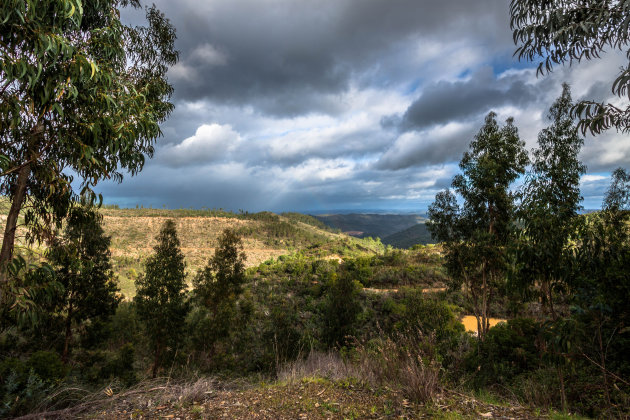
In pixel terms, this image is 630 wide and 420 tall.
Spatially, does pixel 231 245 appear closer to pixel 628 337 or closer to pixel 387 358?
pixel 387 358

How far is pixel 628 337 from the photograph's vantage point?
7855 mm

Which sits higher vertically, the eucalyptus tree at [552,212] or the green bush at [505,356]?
the eucalyptus tree at [552,212]

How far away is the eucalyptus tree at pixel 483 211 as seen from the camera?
10664mm

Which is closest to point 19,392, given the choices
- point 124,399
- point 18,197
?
point 124,399

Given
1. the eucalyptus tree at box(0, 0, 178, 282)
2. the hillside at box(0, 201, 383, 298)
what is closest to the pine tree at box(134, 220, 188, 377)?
the eucalyptus tree at box(0, 0, 178, 282)

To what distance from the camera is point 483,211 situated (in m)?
11.1

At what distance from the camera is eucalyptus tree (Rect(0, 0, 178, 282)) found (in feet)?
9.73

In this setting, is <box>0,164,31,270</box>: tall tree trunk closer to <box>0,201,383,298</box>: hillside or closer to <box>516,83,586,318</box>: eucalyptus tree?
<box>516,83,586,318</box>: eucalyptus tree

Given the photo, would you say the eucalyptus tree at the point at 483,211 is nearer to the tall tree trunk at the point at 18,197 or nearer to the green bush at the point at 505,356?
the green bush at the point at 505,356

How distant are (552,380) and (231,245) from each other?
580 inches

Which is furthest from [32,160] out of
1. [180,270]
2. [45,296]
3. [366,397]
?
[180,270]

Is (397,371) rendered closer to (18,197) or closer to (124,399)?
(124,399)

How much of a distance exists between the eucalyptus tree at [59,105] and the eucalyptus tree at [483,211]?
10.8 meters

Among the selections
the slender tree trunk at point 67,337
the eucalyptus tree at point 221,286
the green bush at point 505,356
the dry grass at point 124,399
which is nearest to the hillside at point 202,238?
the slender tree trunk at point 67,337
